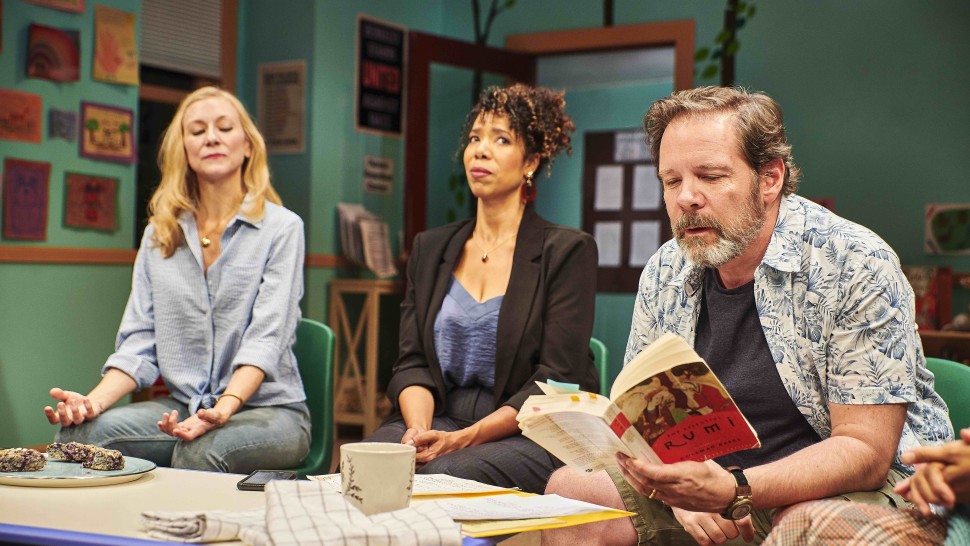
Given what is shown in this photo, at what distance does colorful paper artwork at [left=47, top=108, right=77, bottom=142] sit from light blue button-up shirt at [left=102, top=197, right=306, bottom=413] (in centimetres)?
156

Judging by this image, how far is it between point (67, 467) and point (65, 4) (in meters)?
2.98

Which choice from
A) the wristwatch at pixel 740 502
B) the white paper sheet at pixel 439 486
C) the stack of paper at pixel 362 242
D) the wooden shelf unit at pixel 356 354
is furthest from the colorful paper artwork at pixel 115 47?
the wristwatch at pixel 740 502

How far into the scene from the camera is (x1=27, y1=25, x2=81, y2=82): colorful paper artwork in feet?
13.2

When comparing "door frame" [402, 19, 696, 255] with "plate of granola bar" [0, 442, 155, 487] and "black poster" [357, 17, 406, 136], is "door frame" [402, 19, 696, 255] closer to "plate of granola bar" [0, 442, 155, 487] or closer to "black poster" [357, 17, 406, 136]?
"black poster" [357, 17, 406, 136]

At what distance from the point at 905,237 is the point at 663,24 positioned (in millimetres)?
1803

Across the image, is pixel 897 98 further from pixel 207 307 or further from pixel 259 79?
pixel 207 307

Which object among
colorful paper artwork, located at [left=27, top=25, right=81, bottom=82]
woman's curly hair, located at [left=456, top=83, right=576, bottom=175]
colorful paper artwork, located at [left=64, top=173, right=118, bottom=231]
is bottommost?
colorful paper artwork, located at [left=64, top=173, right=118, bottom=231]

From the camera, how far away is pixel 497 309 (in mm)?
2686

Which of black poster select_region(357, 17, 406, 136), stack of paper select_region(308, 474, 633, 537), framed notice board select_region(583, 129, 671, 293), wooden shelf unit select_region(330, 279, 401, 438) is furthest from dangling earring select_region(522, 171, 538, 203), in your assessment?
framed notice board select_region(583, 129, 671, 293)

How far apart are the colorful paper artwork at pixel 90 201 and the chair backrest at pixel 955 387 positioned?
3.41 m

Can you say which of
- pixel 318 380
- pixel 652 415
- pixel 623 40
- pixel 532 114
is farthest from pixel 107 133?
pixel 652 415

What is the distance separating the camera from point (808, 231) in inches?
71.1

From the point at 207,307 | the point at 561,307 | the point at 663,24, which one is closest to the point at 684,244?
the point at 561,307

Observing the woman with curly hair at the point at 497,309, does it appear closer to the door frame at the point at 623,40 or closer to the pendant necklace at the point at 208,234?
the pendant necklace at the point at 208,234
